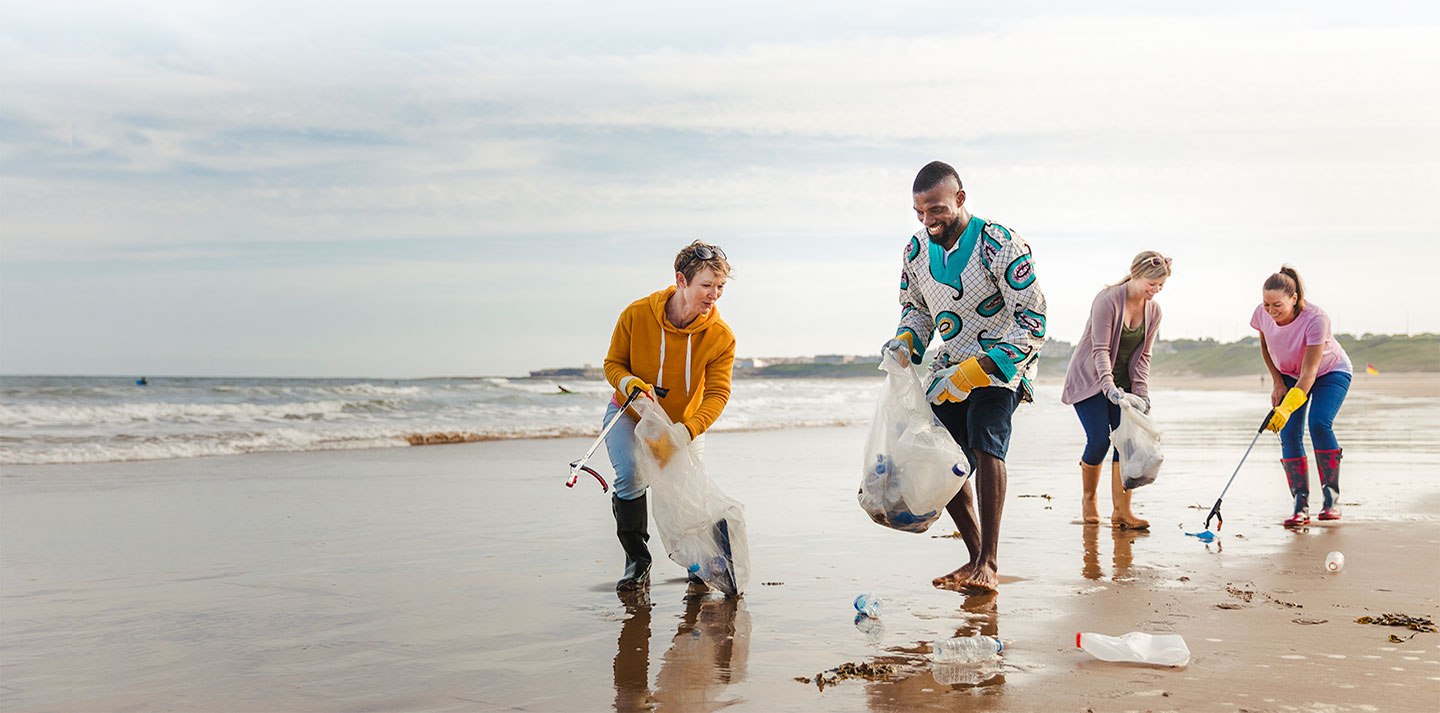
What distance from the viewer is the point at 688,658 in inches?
130

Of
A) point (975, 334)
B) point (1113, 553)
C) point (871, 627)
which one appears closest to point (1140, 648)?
point (871, 627)

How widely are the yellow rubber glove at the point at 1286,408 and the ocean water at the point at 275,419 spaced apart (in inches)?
399

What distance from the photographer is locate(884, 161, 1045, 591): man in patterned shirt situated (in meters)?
4.20

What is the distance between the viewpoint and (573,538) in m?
5.69

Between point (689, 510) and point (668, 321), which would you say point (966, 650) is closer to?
point (689, 510)

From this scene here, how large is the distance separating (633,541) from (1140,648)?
6.79 ft

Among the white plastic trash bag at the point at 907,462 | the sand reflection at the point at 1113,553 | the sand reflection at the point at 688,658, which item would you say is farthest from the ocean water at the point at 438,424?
the sand reflection at the point at 688,658

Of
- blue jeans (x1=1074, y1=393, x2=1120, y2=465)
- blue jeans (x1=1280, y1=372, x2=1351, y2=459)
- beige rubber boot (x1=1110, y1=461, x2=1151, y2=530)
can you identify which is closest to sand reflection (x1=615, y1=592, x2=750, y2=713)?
beige rubber boot (x1=1110, y1=461, x2=1151, y2=530)

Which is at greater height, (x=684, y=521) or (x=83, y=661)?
(x=684, y=521)

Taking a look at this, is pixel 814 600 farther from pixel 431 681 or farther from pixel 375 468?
pixel 375 468

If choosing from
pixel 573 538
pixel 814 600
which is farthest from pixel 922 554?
pixel 573 538

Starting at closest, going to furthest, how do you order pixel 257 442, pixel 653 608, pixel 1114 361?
pixel 653 608 < pixel 1114 361 < pixel 257 442

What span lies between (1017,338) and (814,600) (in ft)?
4.37

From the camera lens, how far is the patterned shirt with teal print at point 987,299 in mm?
4184
